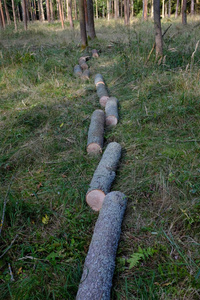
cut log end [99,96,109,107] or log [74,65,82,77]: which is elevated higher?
log [74,65,82,77]

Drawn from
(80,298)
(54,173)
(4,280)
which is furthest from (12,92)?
(80,298)

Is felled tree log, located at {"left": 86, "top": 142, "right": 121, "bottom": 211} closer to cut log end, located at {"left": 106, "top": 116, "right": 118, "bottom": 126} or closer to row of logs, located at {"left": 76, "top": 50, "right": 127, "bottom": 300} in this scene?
row of logs, located at {"left": 76, "top": 50, "right": 127, "bottom": 300}

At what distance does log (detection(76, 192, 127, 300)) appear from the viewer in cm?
168

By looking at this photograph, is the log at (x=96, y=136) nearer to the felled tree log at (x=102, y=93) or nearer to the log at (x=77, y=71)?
the felled tree log at (x=102, y=93)

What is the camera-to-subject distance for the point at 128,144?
3627 millimetres

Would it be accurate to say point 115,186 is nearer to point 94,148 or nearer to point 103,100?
point 94,148

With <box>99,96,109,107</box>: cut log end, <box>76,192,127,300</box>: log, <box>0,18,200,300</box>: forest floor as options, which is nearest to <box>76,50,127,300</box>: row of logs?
<box>76,192,127,300</box>: log

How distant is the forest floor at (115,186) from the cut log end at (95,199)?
0.24 feet

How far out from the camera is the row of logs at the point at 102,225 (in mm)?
1709

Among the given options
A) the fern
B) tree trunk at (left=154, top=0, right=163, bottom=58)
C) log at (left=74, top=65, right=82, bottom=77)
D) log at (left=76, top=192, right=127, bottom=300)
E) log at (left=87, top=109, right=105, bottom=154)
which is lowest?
the fern

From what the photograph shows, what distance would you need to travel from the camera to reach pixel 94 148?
3.51 metres

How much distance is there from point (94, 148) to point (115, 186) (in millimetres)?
857

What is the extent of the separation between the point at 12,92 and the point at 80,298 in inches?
215

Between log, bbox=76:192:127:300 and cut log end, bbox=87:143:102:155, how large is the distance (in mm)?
1109
